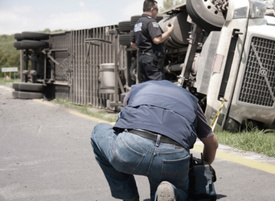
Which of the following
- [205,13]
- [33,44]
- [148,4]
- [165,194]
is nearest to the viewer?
[165,194]

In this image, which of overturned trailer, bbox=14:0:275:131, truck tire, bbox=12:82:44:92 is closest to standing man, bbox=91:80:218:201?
overturned trailer, bbox=14:0:275:131

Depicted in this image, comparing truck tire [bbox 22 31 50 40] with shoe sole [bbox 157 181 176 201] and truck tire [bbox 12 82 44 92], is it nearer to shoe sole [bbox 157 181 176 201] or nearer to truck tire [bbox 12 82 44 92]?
truck tire [bbox 12 82 44 92]

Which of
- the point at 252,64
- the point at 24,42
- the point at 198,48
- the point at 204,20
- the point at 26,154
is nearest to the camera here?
the point at 26,154

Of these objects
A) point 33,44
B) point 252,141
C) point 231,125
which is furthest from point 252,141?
point 33,44

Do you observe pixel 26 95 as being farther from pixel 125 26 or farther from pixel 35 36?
pixel 125 26

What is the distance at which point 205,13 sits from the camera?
22.8 feet

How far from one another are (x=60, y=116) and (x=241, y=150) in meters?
4.68

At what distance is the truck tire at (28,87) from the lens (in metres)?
13.4

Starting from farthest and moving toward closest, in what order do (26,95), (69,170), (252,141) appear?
(26,95) → (252,141) → (69,170)

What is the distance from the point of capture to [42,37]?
14680 mm

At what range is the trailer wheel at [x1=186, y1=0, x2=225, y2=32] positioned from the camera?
6934 millimetres

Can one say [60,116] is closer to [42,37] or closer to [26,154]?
[26,154]

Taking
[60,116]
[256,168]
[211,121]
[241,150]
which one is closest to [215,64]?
[211,121]

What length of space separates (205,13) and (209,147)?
13.3 ft
